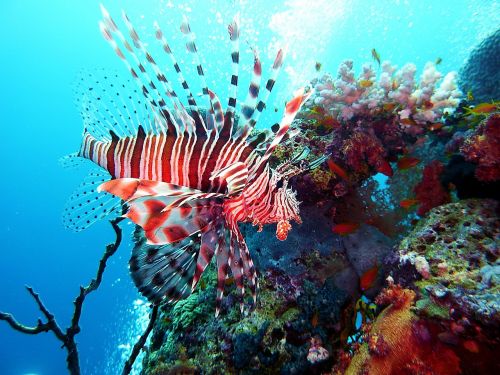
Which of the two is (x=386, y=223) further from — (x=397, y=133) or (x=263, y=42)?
(x=263, y=42)

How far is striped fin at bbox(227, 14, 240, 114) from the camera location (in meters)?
2.44

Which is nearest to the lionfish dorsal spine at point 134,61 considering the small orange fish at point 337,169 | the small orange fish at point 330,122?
the small orange fish at point 337,169

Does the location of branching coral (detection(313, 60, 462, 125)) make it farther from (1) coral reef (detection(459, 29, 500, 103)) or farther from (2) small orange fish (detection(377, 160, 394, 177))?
(1) coral reef (detection(459, 29, 500, 103))

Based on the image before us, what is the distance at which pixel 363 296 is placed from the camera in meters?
4.19

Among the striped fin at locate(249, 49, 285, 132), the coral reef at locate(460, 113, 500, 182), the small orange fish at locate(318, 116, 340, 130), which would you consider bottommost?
the coral reef at locate(460, 113, 500, 182)

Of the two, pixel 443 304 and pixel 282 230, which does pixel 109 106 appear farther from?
pixel 443 304

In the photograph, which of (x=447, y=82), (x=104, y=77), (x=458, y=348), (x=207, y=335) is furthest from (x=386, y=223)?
(x=104, y=77)

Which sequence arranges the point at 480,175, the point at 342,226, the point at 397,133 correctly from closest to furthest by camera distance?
the point at 480,175
the point at 342,226
the point at 397,133

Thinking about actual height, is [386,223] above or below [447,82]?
below

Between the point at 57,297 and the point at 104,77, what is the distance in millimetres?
46292

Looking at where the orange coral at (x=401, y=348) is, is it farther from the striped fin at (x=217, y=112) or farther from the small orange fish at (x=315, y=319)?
the striped fin at (x=217, y=112)

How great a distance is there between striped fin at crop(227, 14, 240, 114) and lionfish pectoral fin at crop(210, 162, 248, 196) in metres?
0.78

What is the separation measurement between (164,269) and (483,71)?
7430 millimetres

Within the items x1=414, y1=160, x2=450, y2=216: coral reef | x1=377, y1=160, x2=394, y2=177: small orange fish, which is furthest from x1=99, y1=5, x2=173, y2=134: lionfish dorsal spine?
x1=414, y1=160, x2=450, y2=216: coral reef
